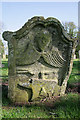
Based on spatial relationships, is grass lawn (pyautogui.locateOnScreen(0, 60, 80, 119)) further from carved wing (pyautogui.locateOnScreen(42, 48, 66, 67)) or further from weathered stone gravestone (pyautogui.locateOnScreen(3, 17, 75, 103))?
carved wing (pyautogui.locateOnScreen(42, 48, 66, 67))

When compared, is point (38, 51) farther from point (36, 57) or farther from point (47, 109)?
point (47, 109)

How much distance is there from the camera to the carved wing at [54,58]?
5629 mm

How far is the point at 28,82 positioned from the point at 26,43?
1.48m

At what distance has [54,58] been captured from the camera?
5754mm

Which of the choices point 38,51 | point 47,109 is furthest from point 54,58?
point 47,109

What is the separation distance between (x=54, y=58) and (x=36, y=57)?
784mm

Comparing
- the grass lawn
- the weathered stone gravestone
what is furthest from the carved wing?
the grass lawn

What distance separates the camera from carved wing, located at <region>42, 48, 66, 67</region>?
18.5 ft

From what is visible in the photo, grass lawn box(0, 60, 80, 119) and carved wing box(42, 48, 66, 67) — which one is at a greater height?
carved wing box(42, 48, 66, 67)

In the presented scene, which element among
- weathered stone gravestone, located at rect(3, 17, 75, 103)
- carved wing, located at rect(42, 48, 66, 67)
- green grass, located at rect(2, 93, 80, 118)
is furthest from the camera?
carved wing, located at rect(42, 48, 66, 67)

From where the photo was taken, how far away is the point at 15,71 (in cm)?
536

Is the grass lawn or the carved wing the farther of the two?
the carved wing

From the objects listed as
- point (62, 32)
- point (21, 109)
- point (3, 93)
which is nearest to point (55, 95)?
point (21, 109)

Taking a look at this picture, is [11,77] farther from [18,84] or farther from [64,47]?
[64,47]
